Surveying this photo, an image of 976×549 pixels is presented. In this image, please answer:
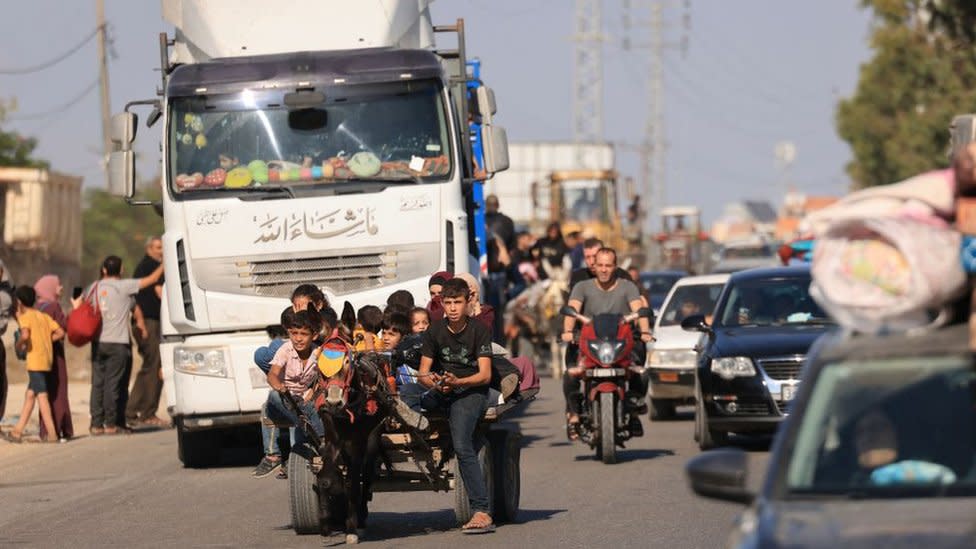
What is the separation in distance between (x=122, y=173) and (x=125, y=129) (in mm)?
386

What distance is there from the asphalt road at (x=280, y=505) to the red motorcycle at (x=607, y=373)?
0.27 meters

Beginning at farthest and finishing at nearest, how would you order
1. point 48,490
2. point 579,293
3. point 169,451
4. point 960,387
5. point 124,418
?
point 124,418 < point 169,451 < point 579,293 < point 48,490 < point 960,387

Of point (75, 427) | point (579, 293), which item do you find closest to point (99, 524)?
point (579, 293)

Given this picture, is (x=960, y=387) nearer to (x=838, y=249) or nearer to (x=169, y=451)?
(x=838, y=249)

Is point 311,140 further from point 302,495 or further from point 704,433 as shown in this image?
point 302,495

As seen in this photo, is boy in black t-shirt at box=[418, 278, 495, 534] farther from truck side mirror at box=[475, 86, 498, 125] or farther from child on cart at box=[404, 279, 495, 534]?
truck side mirror at box=[475, 86, 498, 125]

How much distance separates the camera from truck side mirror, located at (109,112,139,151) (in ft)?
56.7

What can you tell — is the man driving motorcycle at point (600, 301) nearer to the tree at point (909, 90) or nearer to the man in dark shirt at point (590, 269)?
the man in dark shirt at point (590, 269)

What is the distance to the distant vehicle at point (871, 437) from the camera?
6445 mm

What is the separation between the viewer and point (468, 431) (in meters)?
12.1

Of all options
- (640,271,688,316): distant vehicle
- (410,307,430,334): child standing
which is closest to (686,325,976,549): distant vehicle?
(410,307,430,334): child standing

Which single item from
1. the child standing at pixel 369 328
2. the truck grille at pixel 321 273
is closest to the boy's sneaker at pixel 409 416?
the child standing at pixel 369 328

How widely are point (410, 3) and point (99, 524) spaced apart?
21.2 ft

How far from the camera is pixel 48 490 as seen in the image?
53.7ft
